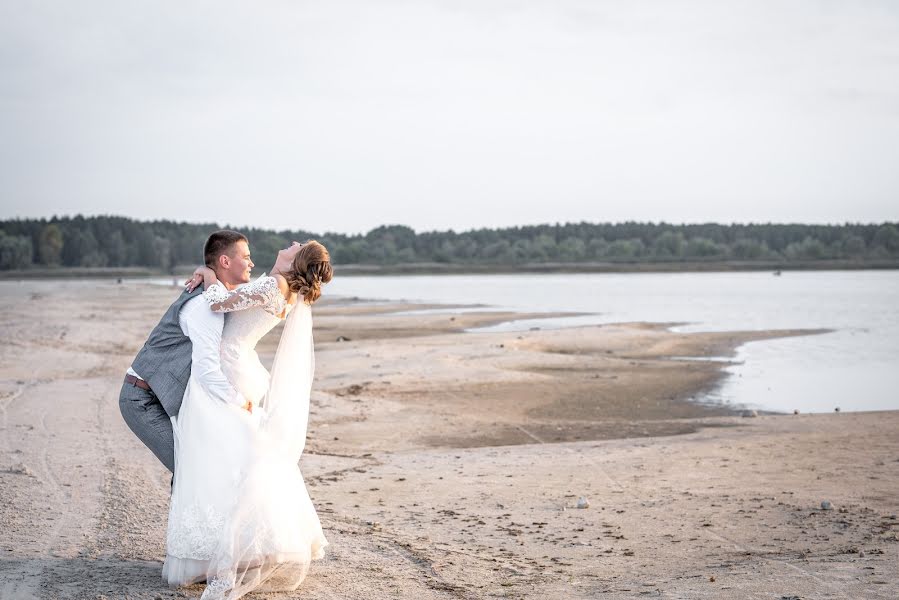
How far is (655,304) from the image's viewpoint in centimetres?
5106

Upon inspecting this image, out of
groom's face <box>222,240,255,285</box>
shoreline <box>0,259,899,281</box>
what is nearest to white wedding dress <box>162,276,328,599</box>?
groom's face <box>222,240,255,285</box>

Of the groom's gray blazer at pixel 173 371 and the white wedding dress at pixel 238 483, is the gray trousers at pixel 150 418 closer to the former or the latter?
the groom's gray blazer at pixel 173 371

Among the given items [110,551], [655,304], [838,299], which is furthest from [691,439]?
[838,299]

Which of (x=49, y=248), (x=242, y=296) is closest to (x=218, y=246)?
(x=242, y=296)

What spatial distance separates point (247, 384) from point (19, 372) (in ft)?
41.3

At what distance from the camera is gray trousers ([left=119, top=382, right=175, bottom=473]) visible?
5.47 metres

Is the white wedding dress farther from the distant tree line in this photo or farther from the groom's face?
the distant tree line

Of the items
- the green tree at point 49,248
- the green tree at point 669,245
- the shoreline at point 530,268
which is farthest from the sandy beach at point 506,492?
the green tree at point 49,248

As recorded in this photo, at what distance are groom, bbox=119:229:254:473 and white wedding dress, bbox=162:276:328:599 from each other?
78 mm

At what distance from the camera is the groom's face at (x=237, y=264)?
18.0ft

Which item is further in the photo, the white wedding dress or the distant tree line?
the distant tree line

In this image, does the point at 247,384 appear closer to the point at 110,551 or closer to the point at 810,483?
the point at 110,551

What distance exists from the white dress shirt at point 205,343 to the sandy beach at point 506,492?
1.16 metres

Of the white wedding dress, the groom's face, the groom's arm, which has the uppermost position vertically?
the groom's face
